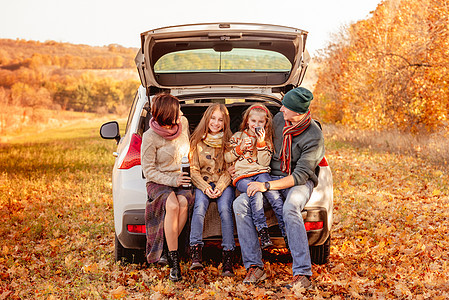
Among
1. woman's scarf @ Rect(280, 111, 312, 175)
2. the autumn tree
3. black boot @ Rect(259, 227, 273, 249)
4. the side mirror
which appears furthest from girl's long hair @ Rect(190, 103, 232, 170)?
the autumn tree

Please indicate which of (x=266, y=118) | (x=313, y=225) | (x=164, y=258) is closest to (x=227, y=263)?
(x=164, y=258)

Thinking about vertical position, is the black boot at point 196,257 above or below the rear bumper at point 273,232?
below

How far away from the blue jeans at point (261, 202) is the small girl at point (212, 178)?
0.56 feet

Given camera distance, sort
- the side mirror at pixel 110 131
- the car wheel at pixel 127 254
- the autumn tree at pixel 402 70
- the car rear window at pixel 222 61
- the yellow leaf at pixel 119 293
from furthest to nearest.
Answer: the autumn tree at pixel 402 70
the car rear window at pixel 222 61
the side mirror at pixel 110 131
the car wheel at pixel 127 254
the yellow leaf at pixel 119 293

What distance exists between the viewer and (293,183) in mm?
4109

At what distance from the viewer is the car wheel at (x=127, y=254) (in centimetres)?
444

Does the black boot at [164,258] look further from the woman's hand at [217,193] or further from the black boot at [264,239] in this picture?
the black boot at [264,239]

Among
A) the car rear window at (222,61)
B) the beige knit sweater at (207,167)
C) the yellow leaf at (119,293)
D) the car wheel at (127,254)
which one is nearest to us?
the yellow leaf at (119,293)

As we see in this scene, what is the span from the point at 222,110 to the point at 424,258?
262cm

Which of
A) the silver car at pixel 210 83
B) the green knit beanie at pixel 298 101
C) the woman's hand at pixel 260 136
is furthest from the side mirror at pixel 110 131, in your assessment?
the green knit beanie at pixel 298 101

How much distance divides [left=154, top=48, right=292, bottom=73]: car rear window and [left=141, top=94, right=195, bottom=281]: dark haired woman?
4.35 feet

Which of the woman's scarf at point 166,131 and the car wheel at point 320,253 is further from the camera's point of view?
the car wheel at point 320,253

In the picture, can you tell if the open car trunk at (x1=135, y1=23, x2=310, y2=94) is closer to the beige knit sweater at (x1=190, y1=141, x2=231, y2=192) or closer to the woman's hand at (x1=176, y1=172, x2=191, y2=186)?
the beige knit sweater at (x1=190, y1=141, x2=231, y2=192)

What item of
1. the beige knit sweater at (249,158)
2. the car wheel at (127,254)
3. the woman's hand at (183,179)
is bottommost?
the car wheel at (127,254)
